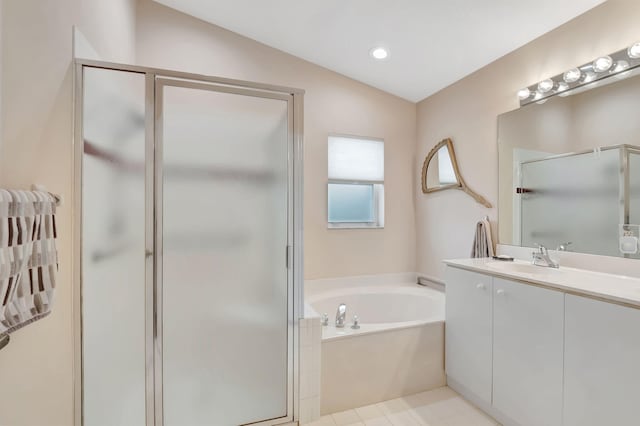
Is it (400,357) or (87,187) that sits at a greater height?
(87,187)

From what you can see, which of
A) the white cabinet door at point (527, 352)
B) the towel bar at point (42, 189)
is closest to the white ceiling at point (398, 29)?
the white cabinet door at point (527, 352)

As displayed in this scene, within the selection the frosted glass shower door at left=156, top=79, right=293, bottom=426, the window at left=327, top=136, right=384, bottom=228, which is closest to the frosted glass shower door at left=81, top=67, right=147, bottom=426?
the frosted glass shower door at left=156, top=79, right=293, bottom=426

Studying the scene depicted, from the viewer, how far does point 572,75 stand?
184 cm

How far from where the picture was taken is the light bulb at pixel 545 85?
1972mm

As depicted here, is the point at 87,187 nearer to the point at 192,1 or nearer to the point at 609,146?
the point at 192,1

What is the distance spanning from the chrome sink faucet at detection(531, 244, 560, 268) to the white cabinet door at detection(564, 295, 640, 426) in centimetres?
58

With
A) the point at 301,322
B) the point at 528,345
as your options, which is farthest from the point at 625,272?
the point at 301,322

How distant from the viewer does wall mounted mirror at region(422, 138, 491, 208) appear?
263cm

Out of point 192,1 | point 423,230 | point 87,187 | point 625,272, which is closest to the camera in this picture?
point 87,187

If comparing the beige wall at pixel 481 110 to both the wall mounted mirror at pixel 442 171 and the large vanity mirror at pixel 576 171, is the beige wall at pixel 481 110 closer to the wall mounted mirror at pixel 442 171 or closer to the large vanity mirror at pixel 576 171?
the wall mounted mirror at pixel 442 171

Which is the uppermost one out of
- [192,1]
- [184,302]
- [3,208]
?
[192,1]

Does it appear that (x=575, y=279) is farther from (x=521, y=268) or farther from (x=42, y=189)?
(x=42, y=189)

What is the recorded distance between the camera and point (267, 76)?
2686 millimetres

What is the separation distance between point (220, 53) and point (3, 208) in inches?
88.9
